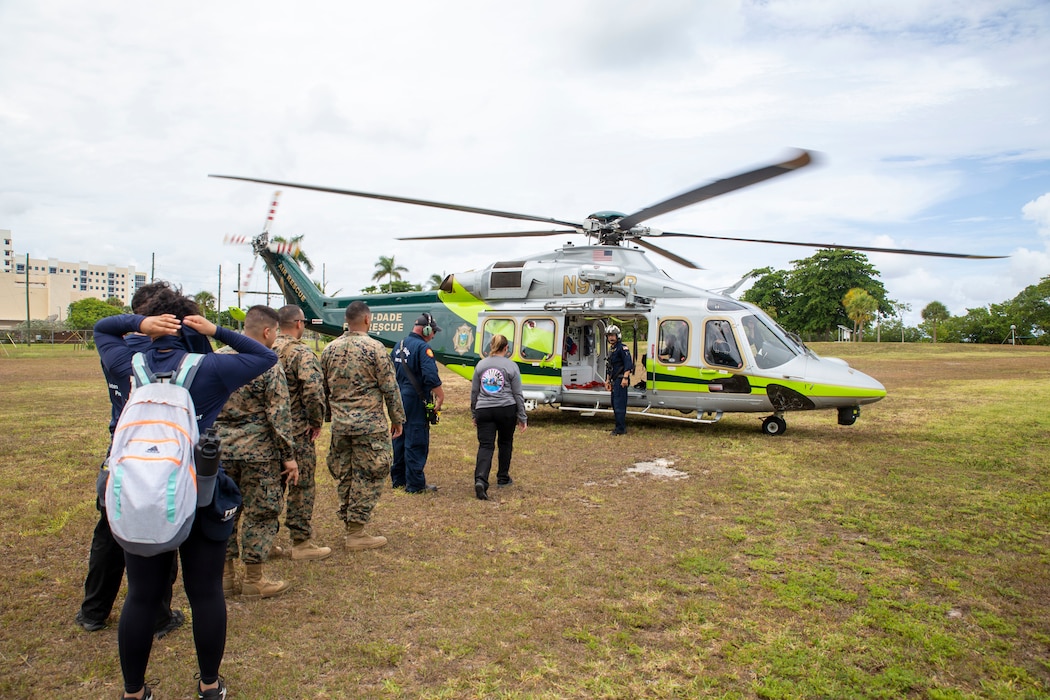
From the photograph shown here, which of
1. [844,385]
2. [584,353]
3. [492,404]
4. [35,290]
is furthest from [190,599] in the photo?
[35,290]

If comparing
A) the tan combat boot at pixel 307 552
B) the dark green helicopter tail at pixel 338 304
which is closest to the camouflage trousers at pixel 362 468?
the tan combat boot at pixel 307 552

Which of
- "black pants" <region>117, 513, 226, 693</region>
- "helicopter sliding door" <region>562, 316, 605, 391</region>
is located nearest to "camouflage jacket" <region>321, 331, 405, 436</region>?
"black pants" <region>117, 513, 226, 693</region>

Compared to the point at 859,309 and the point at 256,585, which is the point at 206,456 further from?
the point at 859,309

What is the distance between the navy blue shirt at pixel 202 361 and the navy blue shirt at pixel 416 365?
131 inches

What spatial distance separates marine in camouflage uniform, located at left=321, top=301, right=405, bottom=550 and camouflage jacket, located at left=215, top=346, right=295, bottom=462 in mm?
997

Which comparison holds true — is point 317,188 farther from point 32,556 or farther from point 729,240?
point 729,240

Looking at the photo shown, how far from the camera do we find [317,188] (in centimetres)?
803

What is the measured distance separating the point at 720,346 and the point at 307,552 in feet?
23.5

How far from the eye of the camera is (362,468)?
4855 millimetres

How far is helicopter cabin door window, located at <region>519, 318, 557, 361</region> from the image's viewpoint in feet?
35.9

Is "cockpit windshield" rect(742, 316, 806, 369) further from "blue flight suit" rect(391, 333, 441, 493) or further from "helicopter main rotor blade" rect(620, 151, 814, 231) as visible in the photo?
"blue flight suit" rect(391, 333, 441, 493)

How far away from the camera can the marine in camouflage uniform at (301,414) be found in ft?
14.8

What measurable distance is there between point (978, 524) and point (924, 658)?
110 inches

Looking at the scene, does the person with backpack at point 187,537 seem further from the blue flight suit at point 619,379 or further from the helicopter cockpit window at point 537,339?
the helicopter cockpit window at point 537,339
